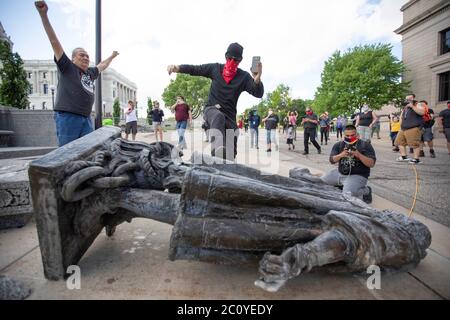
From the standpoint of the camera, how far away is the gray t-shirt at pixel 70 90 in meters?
3.03

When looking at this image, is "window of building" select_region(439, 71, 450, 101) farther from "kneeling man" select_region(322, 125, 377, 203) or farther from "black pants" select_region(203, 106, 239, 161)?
"black pants" select_region(203, 106, 239, 161)

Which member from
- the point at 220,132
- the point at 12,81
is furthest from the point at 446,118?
the point at 12,81

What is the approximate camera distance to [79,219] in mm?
1703

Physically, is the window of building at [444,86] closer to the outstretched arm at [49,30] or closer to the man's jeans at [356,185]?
the man's jeans at [356,185]

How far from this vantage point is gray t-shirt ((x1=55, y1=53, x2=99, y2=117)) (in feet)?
9.94

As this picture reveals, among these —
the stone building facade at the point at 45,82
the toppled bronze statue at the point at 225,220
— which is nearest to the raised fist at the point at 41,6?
the toppled bronze statue at the point at 225,220

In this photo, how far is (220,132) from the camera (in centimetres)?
314

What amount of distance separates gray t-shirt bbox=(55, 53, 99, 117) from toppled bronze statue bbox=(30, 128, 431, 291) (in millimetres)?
1613

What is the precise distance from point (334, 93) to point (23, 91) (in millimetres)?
30925

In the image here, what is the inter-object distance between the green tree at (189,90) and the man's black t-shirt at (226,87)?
59.5 metres

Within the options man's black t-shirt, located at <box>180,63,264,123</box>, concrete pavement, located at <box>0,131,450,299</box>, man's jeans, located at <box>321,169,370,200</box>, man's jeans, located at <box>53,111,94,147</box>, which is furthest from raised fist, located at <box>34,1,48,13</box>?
man's jeans, located at <box>321,169,370,200</box>

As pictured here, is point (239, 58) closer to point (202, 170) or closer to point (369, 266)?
point (202, 170)

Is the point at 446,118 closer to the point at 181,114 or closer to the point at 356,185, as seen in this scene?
the point at 356,185
